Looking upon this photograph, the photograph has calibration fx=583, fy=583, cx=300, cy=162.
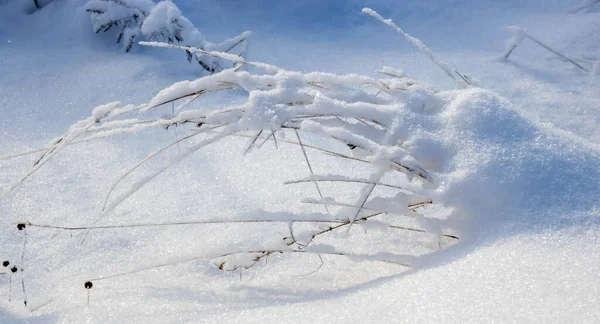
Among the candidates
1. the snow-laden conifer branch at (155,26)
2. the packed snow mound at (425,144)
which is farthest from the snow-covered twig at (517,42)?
the packed snow mound at (425,144)

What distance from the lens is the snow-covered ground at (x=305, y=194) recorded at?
0.89 m

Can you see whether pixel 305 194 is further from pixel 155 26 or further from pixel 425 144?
pixel 155 26

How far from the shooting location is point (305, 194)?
1423 mm

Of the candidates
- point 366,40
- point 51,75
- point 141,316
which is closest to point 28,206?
point 141,316

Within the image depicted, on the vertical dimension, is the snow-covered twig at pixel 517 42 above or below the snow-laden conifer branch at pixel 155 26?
above

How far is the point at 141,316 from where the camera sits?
1.01 meters

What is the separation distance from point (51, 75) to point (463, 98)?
1680 mm

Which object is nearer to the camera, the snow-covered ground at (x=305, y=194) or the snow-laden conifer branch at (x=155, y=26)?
the snow-covered ground at (x=305, y=194)

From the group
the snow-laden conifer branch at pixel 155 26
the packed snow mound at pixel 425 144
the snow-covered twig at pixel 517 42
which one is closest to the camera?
the packed snow mound at pixel 425 144

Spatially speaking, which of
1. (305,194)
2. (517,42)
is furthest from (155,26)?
(517,42)

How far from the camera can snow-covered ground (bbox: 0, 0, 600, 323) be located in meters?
0.89

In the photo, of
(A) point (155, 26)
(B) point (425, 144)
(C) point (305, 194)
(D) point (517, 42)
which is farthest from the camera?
(A) point (155, 26)

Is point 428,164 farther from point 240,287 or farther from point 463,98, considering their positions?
point 240,287

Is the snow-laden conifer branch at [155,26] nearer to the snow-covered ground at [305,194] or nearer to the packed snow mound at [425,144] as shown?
the snow-covered ground at [305,194]
